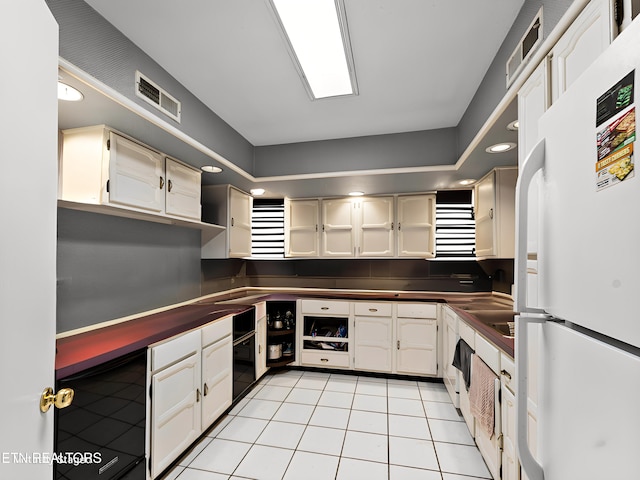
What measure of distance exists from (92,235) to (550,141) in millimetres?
2359

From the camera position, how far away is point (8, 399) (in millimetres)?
621

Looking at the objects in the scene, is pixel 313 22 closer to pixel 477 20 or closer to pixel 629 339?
pixel 477 20

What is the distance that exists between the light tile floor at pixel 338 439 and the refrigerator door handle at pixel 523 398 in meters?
1.27

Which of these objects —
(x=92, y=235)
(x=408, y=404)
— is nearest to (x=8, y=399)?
(x=92, y=235)

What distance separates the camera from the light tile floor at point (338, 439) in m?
1.78

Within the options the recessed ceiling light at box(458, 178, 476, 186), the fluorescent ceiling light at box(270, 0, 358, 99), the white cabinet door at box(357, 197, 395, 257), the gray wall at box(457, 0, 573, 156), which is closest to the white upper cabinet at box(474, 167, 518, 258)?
the recessed ceiling light at box(458, 178, 476, 186)

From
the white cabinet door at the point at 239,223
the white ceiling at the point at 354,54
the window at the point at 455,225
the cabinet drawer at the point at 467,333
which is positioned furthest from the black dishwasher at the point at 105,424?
the window at the point at 455,225

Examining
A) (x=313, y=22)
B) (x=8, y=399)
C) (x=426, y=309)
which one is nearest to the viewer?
(x=8, y=399)

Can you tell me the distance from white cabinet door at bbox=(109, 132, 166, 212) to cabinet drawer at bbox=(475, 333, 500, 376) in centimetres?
226

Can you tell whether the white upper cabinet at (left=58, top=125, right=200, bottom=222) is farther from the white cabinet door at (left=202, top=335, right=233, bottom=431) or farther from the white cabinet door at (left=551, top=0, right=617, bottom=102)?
the white cabinet door at (left=551, top=0, right=617, bottom=102)

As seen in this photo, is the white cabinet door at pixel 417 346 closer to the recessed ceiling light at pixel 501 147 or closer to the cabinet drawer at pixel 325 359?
the cabinet drawer at pixel 325 359

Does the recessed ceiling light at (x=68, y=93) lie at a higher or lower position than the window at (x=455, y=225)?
higher

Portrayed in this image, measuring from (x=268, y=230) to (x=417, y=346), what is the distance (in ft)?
7.31

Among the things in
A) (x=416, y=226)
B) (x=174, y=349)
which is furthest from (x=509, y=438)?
(x=416, y=226)
